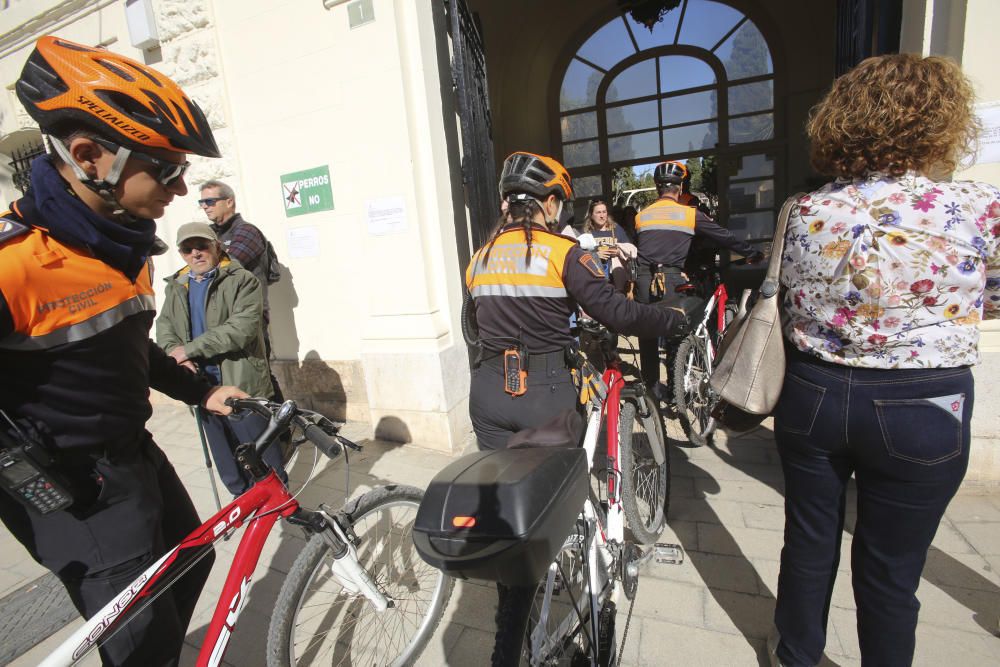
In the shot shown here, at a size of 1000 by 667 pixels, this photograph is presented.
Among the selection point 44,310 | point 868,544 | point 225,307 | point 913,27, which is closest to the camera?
point 44,310

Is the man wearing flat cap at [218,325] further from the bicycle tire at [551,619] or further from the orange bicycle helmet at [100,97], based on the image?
the bicycle tire at [551,619]

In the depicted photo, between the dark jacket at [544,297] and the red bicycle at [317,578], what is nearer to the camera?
the red bicycle at [317,578]

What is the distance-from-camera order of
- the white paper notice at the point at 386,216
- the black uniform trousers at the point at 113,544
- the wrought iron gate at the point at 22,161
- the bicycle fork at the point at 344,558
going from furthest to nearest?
the wrought iron gate at the point at 22,161, the white paper notice at the point at 386,216, the bicycle fork at the point at 344,558, the black uniform trousers at the point at 113,544

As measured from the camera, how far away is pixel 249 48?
4254 mm

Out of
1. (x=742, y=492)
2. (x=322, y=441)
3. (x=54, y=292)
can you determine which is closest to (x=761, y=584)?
Answer: (x=742, y=492)

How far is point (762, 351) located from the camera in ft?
5.13

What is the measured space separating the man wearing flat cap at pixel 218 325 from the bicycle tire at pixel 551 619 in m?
1.81

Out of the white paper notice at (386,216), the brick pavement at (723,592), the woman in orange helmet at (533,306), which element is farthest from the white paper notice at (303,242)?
the woman in orange helmet at (533,306)

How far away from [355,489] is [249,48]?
3.67m

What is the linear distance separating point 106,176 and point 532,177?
1.34 meters

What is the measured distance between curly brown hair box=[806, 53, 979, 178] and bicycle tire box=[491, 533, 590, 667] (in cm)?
133

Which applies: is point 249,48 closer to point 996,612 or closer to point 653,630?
point 653,630

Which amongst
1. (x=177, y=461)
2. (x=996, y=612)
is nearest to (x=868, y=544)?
(x=996, y=612)

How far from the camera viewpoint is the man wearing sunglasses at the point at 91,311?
117 centimetres
